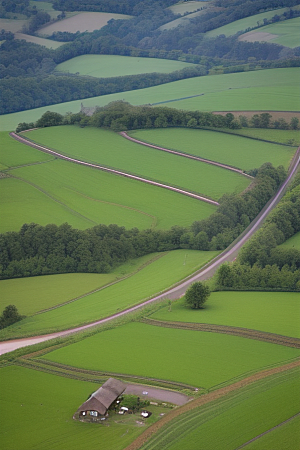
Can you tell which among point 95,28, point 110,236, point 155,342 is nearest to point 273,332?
point 155,342

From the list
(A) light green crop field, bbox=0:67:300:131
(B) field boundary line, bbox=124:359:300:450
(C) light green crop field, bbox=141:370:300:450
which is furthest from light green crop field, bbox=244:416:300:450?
(A) light green crop field, bbox=0:67:300:131

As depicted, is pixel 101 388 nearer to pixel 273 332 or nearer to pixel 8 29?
pixel 273 332

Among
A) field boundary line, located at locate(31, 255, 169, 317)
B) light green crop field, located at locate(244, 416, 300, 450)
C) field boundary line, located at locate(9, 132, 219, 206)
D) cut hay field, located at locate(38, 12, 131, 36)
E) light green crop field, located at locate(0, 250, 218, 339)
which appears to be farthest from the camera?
cut hay field, located at locate(38, 12, 131, 36)

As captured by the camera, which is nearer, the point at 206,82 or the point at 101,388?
the point at 101,388

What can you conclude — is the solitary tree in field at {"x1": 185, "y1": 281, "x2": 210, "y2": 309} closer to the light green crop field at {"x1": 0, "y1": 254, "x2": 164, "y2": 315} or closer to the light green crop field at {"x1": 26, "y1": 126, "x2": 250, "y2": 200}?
the light green crop field at {"x1": 0, "y1": 254, "x2": 164, "y2": 315}

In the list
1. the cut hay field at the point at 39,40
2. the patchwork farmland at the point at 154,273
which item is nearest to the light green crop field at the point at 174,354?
the patchwork farmland at the point at 154,273

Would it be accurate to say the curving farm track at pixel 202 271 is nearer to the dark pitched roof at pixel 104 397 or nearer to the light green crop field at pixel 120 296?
the light green crop field at pixel 120 296
